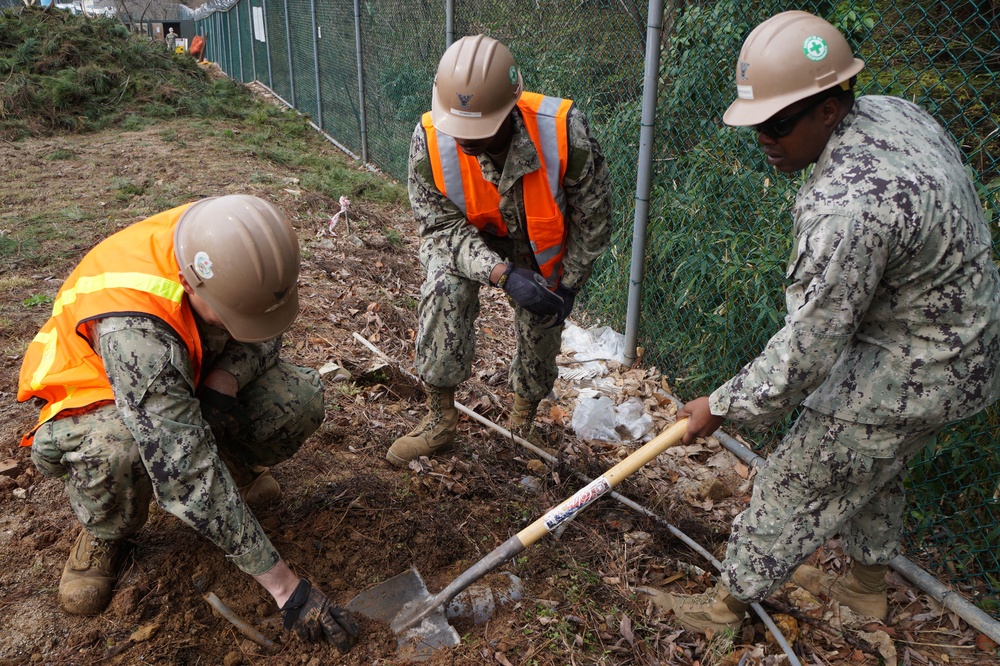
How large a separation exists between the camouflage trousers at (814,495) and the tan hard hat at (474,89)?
1.55 metres

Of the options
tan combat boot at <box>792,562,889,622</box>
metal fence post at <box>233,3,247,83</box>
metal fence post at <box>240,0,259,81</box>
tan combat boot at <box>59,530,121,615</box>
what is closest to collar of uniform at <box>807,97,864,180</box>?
tan combat boot at <box>792,562,889,622</box>

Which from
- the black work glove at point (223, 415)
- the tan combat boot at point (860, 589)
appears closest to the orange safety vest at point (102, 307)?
the black work glove at point (223, 415)

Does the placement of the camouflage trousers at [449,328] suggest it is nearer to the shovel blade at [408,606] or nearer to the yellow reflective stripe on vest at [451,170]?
the yellow reflective stripe on vest at [451,170]

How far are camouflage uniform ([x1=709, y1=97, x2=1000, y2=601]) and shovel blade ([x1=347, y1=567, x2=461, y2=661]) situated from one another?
3.44 feet

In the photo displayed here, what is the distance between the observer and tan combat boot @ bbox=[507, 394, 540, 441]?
11.9 ft

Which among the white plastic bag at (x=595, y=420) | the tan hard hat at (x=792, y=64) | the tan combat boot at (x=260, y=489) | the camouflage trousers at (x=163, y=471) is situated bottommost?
the white plastic bag at (x=595, y=420)

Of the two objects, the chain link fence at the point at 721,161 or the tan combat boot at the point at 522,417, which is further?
the tan combat boot at the point at 522,417

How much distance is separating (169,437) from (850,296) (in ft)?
6.19

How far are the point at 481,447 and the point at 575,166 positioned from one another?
148 cm

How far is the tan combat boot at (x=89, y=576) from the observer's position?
7.73 ft

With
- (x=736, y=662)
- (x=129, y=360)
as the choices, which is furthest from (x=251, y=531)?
(x=736, y=662)

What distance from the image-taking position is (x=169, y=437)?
6.31ft

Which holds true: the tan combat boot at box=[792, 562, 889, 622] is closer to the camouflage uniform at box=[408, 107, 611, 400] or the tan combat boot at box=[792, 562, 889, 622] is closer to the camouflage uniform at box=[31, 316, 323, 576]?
the camouflage uniform at box=[408, 107, 611, 400]

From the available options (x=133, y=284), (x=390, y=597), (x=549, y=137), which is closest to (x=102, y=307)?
(x=133, y=284)
